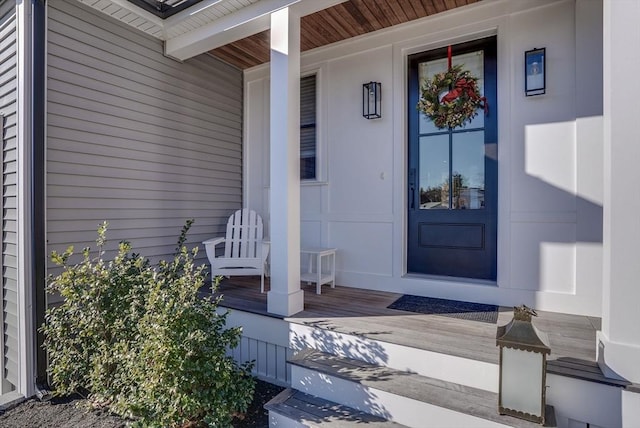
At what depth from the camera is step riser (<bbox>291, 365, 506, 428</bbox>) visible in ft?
5.44

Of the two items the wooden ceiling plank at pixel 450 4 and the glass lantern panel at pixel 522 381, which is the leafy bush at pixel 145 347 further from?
the wooden ceiling plank at pixel 450 4

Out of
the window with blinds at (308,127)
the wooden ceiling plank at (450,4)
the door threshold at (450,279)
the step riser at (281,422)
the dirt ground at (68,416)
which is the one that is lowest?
the dirt ground at (68,416)

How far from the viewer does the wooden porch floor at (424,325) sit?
192 centimetres

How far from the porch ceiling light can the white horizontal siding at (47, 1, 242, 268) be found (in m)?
3.11

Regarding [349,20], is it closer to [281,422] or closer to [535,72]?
[535,72]

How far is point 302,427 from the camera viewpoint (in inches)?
72.7

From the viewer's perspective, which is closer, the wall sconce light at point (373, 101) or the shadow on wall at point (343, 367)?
the shadow on wall at point (343, 367)

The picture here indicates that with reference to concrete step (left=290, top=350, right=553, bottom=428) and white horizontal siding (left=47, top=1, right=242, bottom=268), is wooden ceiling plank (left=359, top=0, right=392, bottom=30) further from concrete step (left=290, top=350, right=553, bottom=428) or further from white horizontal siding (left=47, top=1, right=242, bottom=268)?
concrete step (left=290, top=350, right=553, bottom=428)

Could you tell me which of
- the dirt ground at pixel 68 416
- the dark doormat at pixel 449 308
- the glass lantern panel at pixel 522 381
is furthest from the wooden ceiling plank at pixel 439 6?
the dirt ground at pixel 68 416

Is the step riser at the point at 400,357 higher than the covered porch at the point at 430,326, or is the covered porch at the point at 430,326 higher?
Result: the covered porch at the point at 430,326

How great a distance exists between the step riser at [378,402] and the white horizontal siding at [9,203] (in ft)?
7.57

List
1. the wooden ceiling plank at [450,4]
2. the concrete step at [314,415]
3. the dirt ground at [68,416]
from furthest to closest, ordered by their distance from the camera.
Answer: the wooden ceiling plank at [450,4] → the dirt ground at [68,416] → the concrete step at [314,415]

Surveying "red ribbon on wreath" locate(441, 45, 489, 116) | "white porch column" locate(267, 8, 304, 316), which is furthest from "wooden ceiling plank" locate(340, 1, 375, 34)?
"red ribbon on wreath" locate(441, 45, 489, 116)

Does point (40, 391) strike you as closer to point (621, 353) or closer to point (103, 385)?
point (103, 385)
